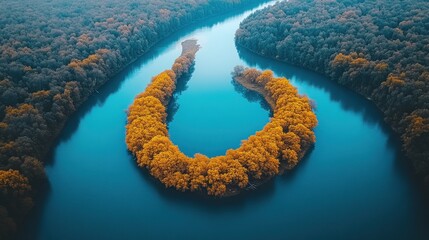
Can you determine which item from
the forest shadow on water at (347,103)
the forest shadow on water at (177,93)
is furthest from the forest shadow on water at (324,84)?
the forest shadow on water at (177,93)

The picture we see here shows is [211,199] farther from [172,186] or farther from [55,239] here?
[55,239]

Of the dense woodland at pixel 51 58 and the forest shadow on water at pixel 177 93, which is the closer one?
the dense woodland at pixel 51 58

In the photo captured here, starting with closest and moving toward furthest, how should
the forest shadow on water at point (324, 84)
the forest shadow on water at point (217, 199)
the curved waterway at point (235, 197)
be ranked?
the curved waterway at point (235, 197) < the forest shadow on water at point (217, 199) < the forest shadow on water at point (324, 84)

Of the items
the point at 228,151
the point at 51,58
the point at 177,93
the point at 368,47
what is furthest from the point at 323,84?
the point at 51,58

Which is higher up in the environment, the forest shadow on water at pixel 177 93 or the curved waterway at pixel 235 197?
the forest shadow on water at pixel 177 93

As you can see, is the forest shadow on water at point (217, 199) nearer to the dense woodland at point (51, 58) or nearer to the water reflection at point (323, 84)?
the dense woodland at point (51, 58)

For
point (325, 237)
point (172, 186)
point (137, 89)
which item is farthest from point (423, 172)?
point (137, 89)
